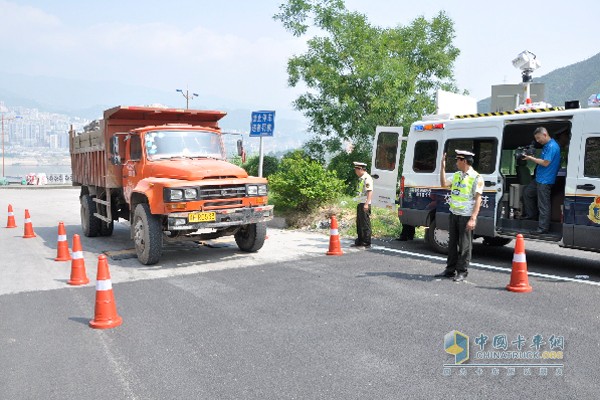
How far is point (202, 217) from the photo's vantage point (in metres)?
8.71

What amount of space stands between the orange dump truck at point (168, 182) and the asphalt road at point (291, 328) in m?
0.70

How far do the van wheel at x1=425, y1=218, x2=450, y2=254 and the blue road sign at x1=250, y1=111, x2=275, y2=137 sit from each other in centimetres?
609

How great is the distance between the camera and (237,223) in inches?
357

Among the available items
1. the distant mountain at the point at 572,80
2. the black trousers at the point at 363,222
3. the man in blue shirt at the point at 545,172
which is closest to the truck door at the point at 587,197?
the man in blue shirt at the point at 545,172

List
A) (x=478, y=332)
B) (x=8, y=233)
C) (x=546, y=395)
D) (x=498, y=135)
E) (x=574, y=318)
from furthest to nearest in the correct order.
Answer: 1. (x=8, y=233)
2. (x=498, y=135)
3. (x=574, y=318)
4. (x=478, y=332)
5. (x=546, y=395)

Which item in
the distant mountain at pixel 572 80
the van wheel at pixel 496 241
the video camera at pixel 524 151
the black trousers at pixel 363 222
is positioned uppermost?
the distant mountain at pixel 572 80

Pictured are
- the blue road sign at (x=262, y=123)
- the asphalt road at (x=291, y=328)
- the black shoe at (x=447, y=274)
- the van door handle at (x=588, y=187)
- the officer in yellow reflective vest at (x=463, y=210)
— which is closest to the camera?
the asphalt road at (x=291, y=328)

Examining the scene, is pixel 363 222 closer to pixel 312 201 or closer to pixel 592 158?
pixel 312 201

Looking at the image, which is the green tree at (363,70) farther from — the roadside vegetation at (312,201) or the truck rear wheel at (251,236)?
the truck rear wheel at (251,236)

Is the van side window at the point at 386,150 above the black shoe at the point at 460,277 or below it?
above

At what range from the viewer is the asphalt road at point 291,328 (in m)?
4.14

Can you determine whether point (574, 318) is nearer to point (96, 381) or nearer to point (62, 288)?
point (96, 381)

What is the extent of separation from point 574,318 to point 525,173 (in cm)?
443

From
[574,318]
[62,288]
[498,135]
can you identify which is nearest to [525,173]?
[498,135]
